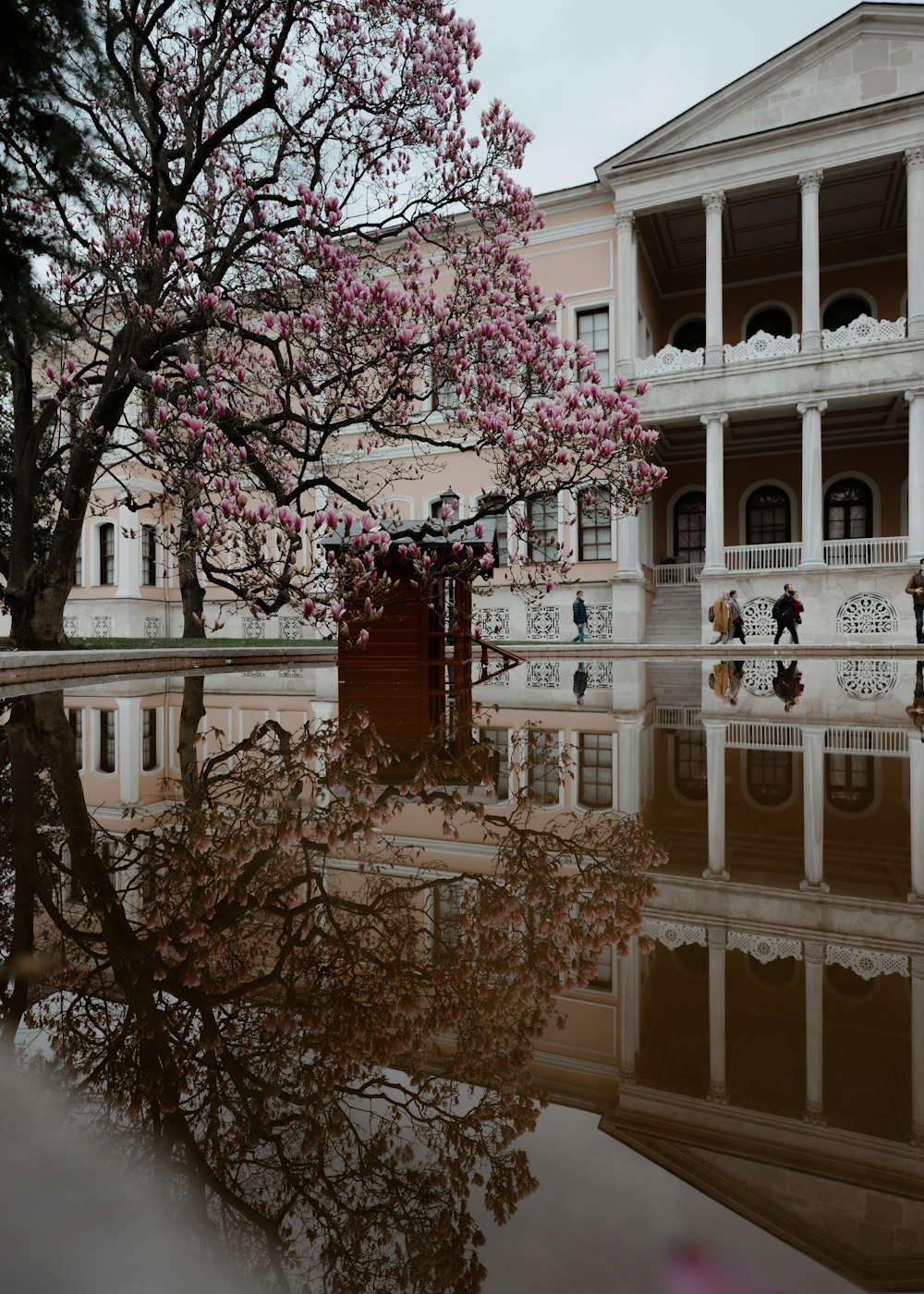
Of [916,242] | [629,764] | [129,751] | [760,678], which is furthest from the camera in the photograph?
[916,242]

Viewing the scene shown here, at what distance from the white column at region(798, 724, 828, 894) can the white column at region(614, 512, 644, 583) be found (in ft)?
51.7

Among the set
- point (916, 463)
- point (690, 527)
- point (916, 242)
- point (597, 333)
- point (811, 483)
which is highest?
point (916, 242)

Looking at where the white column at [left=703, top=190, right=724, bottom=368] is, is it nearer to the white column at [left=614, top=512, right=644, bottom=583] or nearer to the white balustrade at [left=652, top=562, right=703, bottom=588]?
the white column at [left=614, top=512, right=644, bottom=583]

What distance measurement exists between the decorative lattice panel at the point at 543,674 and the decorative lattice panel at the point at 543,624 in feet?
26.2

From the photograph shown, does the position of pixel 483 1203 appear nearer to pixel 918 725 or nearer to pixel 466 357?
pixel 918 725

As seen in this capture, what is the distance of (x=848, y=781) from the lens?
2879 millimetres

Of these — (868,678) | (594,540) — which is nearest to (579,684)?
(868,678)

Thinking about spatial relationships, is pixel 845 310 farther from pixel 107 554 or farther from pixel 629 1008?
pixel 629 1008

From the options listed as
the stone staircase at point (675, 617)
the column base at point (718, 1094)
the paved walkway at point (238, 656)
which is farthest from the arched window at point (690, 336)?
the column base at point (718, 1094)

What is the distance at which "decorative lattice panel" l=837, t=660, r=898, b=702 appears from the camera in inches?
270

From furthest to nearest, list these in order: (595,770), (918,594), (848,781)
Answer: (918,594) → (595,770) → (848,781)

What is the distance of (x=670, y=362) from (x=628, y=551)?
4808mm

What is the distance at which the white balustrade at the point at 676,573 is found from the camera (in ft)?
72.4

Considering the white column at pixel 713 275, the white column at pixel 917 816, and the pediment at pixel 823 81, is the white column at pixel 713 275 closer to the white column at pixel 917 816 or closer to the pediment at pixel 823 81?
the pediment at pixel 823 81
